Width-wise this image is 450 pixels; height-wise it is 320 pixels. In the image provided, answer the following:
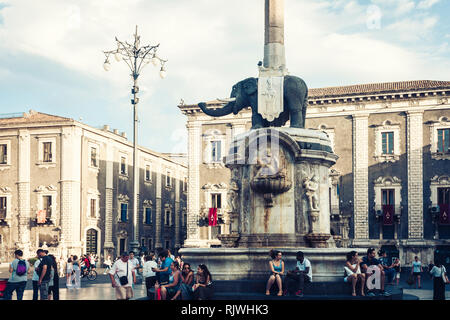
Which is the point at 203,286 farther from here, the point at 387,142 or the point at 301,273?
the point at 387,142

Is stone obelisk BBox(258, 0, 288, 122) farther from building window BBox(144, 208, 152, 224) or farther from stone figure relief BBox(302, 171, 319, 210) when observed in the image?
building window BBox(144, 208, 152, 224)

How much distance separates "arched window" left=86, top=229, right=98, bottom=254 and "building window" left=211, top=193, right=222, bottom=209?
28.0 ft

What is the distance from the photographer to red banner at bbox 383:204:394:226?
4169 cm

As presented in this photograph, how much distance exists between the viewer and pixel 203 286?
40.8ft

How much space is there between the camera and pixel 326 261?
46.0 ft

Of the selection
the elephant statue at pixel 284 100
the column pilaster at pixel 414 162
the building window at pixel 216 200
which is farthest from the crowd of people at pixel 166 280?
the building window at pixel 216 200

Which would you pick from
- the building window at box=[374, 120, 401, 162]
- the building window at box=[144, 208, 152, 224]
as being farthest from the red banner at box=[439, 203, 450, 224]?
the building window at box=[144, 208, 152, 224]

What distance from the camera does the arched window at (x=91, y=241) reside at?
46322mm

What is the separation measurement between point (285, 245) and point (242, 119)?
3117cm

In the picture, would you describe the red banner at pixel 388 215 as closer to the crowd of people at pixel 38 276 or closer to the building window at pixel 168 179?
the building window at pixel 168 179

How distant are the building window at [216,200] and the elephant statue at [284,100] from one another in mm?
29843

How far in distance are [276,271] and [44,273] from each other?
5369mm

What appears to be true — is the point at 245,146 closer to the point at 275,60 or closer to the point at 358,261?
the point at 275,60

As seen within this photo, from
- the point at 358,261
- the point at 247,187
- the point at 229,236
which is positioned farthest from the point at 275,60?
the point at 358,261
